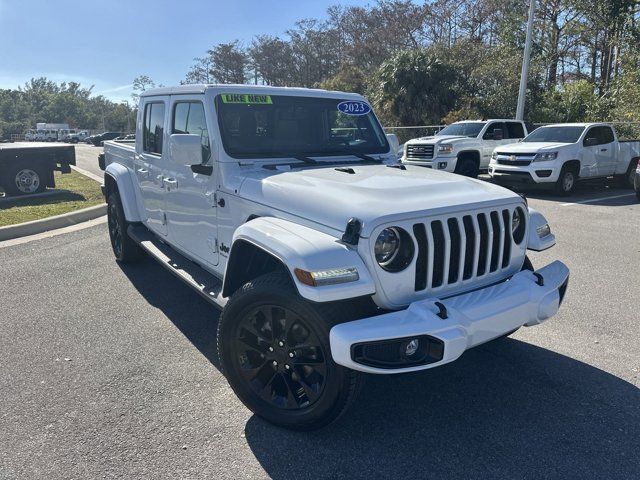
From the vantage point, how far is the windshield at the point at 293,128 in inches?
154

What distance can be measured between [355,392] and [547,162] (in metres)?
10.8

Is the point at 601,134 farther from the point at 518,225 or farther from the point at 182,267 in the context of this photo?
the point at 182,267

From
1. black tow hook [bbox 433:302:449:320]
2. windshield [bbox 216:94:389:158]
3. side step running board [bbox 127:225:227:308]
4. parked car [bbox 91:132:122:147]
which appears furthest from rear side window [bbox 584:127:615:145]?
parked car [bbox 91:132:122:147]

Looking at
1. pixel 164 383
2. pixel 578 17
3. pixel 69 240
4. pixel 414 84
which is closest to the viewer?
pixel 164 383

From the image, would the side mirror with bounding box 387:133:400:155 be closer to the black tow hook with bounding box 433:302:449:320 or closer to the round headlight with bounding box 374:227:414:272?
the round headlight with bounding box 374:227:414:272

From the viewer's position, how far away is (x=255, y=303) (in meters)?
2.88

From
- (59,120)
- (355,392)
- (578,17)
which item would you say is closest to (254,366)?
(355,392)

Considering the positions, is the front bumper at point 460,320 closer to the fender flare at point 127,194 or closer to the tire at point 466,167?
the fender flare at point 127,194

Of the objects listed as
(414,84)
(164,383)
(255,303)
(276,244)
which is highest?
(414,84)

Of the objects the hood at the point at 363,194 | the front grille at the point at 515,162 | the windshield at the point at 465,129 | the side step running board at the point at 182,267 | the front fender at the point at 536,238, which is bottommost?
the side step running board at the point at 182,267

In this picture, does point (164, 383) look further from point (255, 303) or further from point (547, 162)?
point (547, 162)

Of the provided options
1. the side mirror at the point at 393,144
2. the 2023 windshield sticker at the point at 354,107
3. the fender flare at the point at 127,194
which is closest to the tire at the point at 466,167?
the side mirror at the point at 393,144

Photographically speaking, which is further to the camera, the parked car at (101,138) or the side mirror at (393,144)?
the parked car at (101,138)

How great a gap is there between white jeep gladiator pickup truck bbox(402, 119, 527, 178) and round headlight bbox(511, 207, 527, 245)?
10.5 meters
